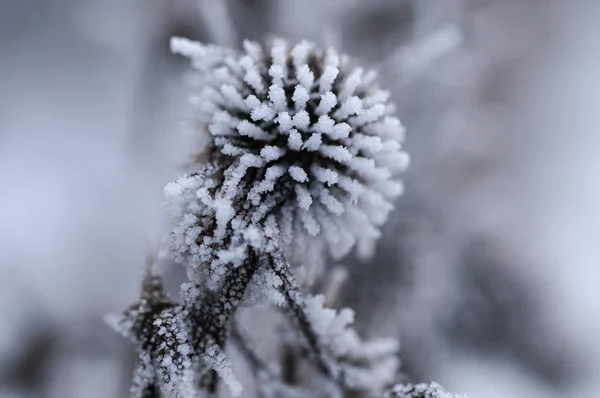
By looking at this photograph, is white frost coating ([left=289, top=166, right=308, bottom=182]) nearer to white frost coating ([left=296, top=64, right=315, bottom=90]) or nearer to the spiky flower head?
the spiky flower head

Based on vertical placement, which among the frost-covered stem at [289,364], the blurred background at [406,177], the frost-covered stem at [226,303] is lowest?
the frost-covered stem at [226,303]

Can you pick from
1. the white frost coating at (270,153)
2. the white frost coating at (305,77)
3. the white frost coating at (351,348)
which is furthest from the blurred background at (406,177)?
the white frost coating at (270,153)

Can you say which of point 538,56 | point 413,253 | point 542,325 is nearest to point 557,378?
point 542,325

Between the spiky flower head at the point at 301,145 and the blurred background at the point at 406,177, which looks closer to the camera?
the spiky flower head at the point at 301,145

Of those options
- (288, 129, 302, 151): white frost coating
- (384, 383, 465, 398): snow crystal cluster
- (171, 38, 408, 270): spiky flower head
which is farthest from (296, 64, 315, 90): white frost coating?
(384, 383, 465, 398): snow crystal cluster

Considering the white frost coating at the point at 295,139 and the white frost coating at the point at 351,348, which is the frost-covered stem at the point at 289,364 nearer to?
the white frost coating at the point at 351,348

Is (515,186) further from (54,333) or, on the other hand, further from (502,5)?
(54,333)

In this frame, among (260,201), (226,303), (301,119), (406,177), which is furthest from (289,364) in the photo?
(406,177)
